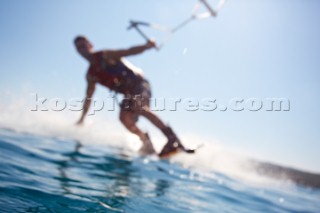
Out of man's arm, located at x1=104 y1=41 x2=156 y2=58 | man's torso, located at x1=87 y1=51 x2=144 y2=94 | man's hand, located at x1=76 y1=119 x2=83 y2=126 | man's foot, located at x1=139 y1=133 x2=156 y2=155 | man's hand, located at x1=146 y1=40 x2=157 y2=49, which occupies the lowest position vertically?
man's foot, located at x1=139 y1=133 x2=156 y2=155

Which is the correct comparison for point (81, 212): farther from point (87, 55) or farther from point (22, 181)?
point (87, 55)

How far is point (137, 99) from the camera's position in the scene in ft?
22.6

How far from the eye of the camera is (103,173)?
729cm

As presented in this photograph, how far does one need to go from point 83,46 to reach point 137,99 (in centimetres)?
192

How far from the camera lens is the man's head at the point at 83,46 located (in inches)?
287

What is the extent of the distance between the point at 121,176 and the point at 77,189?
2205 millimetres

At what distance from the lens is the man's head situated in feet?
23.9

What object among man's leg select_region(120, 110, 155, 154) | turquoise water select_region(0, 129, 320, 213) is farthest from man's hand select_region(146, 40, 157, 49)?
turquoise water select_region(0, 129, 320, 213)

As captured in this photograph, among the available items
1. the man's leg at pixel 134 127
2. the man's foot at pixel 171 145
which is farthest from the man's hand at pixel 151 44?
the man's foot at pixel 171 145

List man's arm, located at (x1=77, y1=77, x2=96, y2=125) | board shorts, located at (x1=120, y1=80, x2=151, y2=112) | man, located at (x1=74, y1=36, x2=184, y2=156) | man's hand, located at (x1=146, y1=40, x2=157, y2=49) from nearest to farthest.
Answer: man's hand, located at (x1=146, y1=40, x2=157, y2=49) < man, located at (x1=74, y1=36, x2=184, y2=156) < board shorts, located at (x1=120, y1=80, x2=151, y2=112) < man's arm, located at (x1=77, y1=77, x2=96, y2=125)

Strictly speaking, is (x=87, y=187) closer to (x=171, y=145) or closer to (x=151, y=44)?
(x=171, y=145)

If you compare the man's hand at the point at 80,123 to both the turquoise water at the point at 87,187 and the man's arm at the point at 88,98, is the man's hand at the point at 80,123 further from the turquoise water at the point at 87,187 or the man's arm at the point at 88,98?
the turquoise water at the point at 87,187

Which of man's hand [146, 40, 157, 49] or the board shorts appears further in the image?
the board shorts

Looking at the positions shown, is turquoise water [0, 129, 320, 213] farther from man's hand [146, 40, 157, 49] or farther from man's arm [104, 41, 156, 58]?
man's hand [146, 40, 157, 49]
